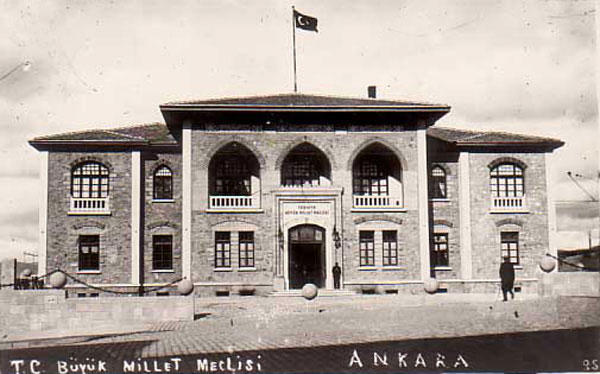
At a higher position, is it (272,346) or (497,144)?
(497,144)

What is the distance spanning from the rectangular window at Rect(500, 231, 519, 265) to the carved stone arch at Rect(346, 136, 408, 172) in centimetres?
360

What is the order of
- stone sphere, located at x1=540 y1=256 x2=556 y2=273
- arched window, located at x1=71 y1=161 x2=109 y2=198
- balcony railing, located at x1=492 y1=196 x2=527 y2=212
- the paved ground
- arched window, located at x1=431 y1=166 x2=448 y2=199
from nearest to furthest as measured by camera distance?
the paved ground → stone sphere, located at x1=540 y1=256 x2=556 y2=273 → balcony railing, located at x1=492 y1=196 x2=527 y2=212 → arched window, located at x1=71 y1=161 x2=109 y2=198 → arched window, located at x1=431 y1=166 x2=448 y2=199

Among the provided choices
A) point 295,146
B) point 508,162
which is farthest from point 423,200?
point 295,146

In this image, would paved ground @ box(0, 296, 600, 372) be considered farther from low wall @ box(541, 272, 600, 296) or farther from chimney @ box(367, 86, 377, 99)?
chimney @ box(367, 86, 377, 99)

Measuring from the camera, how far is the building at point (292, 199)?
18.1 meters

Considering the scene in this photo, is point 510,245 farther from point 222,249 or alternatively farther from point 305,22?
point 305,22

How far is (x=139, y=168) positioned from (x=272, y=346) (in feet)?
27.9

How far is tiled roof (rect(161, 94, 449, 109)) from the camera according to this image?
18.0 m

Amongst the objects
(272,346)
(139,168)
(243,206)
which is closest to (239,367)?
(272,346)

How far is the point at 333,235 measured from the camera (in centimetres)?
1986

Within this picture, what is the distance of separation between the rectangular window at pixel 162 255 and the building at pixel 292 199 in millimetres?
34

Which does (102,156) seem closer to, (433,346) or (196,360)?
(196,360)

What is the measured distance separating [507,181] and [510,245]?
1717mm

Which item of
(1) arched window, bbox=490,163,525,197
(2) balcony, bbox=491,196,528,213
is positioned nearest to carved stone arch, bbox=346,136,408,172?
(1) arched window, bbox=490,163,525,197
